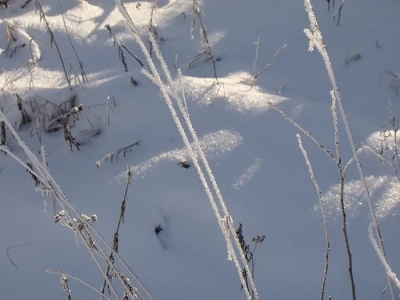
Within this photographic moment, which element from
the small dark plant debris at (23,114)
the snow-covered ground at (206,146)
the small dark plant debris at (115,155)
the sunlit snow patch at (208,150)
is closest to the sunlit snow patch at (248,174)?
the snow-covered ground at (206,146)

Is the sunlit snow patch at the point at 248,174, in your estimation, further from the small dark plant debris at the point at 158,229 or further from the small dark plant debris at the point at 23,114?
the small dark plant debris at the point at 23,114

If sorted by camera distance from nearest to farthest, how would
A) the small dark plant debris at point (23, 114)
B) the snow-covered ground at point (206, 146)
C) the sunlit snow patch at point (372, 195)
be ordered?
1. the snow-covered ground at point (206, 146)
2. the sunlit snow patch at point (372, 195)
3. the small dark plant debris at point (23, 114)

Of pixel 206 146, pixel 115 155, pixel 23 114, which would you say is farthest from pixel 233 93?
pixel 23 114

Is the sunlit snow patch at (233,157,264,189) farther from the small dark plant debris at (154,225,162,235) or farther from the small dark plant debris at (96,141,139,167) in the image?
the small dark plant debris at (96,141,139,167)

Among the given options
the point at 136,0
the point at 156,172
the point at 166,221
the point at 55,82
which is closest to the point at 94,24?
the point at 136,0

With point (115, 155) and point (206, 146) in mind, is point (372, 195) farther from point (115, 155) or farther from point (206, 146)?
point (115, 155)

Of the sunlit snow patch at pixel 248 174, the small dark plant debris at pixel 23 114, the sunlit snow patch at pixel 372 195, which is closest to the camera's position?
the sunlit snow patch at pixel 372 195

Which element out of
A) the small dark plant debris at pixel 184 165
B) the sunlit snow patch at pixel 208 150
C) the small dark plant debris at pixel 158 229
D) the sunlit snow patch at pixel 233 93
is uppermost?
the sunlit snow patch at pixel 233 93
